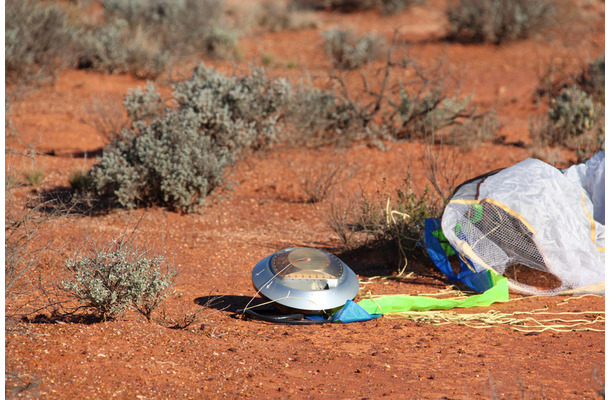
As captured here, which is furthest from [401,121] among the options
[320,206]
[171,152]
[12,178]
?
[12,178]

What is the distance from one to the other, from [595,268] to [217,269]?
2.85 meters

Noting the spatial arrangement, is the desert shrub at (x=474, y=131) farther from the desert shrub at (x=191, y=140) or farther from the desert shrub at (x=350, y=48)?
the desert shrub at (x=350, y=48)

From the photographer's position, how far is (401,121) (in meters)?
9.80

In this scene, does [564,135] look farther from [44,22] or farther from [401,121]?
[44,22]

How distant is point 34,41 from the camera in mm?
11602

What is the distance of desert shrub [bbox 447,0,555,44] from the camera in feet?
48.5

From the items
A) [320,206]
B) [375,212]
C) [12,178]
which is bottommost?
[320,206]

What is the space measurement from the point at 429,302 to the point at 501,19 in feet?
38.3

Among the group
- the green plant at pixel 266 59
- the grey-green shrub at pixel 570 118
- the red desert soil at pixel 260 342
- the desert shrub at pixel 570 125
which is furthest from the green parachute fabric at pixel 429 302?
the green plant at pixel 266 59

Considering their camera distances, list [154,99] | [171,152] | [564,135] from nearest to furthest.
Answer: [171,152] → [154,99] → [564,135]

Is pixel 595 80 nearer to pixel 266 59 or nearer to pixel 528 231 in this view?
pixel 266 59

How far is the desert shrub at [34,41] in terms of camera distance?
11.1 m

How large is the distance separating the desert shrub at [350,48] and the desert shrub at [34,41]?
5.04 metres

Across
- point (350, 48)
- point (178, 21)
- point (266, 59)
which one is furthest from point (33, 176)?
point (350, 48)
